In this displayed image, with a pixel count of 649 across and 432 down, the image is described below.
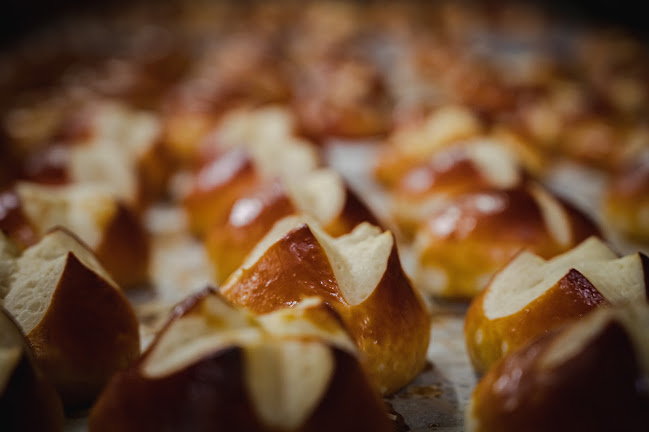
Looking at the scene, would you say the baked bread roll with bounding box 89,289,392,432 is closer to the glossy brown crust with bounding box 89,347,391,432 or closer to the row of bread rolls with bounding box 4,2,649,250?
the glossy brown crust with bounding box 89,347,391,432

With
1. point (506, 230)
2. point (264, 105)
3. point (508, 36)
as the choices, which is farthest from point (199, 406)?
point (508, 36)

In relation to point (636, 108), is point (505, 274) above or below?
above

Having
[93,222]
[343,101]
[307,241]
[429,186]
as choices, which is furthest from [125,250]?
[343,101]

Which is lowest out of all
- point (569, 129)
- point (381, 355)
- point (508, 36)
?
point (508, 36)

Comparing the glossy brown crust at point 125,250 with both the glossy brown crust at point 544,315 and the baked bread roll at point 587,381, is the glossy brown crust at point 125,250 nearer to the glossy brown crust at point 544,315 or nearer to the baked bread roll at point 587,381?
the glossy brown crust at point 544,315

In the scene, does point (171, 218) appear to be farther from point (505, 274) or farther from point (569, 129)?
point (569, 129)

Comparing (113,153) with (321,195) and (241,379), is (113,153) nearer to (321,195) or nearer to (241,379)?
(321,195)
